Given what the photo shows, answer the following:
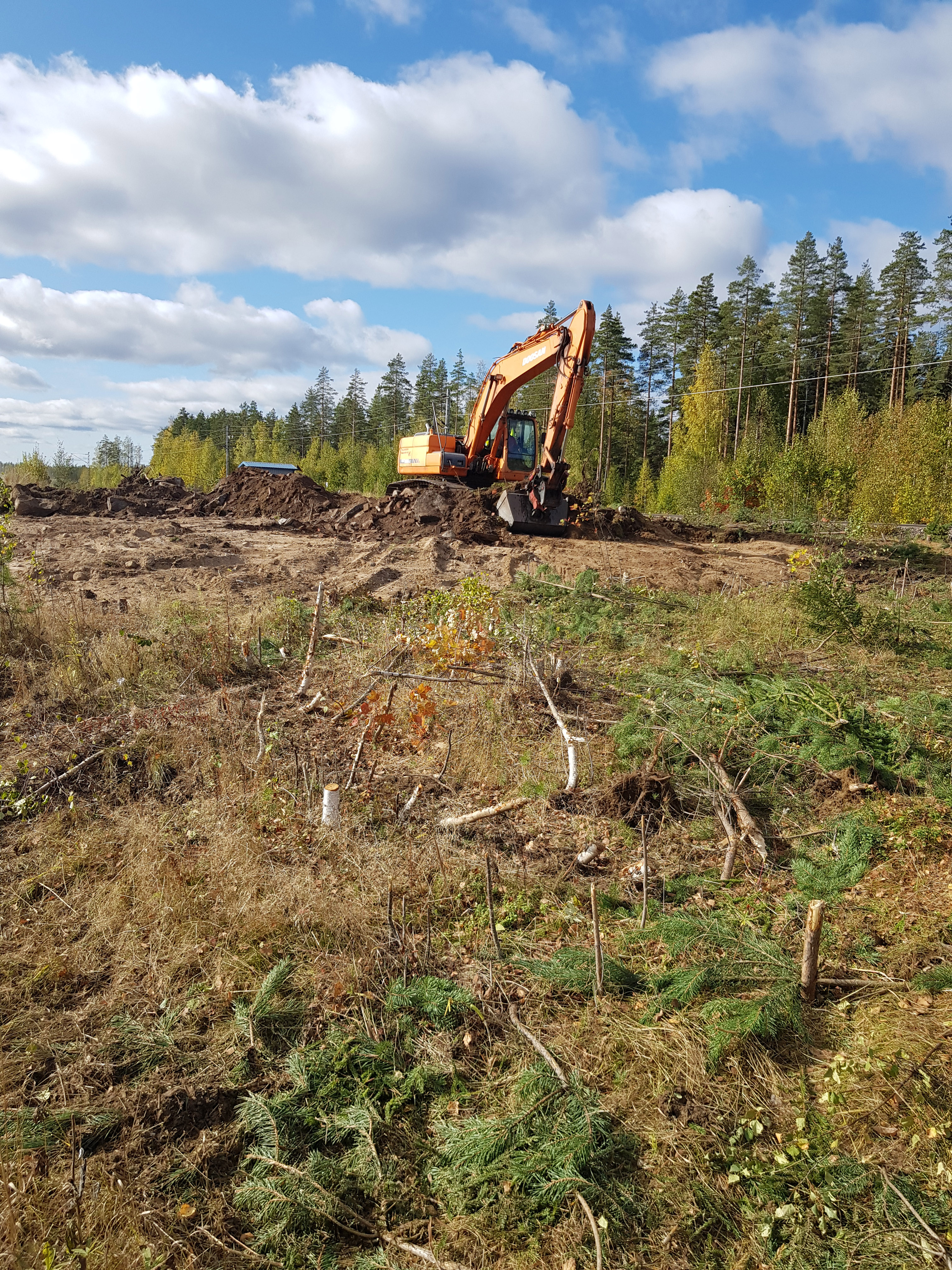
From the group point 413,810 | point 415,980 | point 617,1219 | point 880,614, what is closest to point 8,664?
point 413,810

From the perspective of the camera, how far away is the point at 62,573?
11672 mm

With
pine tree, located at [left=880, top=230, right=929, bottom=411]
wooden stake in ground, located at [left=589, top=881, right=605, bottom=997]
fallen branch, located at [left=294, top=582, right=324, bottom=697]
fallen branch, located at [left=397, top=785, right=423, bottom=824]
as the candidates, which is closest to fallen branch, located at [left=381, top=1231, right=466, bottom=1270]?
wooden stake in ground, located at [left=589, top=881, right=605, bottom=997]

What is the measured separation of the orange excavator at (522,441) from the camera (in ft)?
44.5

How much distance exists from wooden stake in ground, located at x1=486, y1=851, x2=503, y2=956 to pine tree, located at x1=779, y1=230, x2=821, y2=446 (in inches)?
1490

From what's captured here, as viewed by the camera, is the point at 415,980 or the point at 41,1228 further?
the point at 415,980

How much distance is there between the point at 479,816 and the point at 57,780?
298cm

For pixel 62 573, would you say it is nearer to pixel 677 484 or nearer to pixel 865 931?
pixel 865 931

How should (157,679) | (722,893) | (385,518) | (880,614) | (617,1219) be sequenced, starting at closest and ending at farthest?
(617,1219)
(722,893)
(157,679)
(880,614)
(385,518)

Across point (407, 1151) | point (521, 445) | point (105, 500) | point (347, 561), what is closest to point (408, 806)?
point (407, 1151)

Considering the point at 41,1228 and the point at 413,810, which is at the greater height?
the point at 413,810

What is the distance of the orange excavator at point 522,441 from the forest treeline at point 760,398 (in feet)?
21.8

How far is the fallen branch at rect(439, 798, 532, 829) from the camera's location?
4.75 meters

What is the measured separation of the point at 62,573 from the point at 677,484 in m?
22.2

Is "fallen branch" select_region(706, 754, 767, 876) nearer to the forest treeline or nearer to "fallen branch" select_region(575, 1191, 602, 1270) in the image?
"fallen branch" select_region(575, 1191, 602, 1270)
